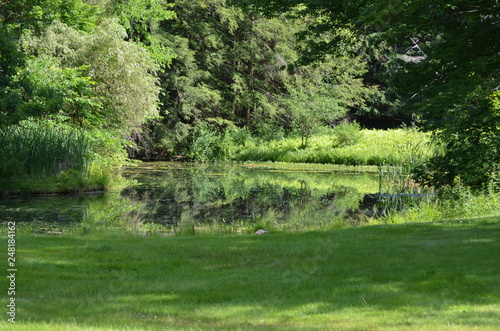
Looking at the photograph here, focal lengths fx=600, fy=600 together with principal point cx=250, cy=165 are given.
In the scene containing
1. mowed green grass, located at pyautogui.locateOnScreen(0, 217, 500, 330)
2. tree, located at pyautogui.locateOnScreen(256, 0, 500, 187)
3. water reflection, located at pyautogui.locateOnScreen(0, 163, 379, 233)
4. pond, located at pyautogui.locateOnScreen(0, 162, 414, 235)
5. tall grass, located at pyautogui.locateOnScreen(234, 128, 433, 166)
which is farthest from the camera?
tall grass, located at pyautogui.locateOnScreen(234, 128, 433, 166)

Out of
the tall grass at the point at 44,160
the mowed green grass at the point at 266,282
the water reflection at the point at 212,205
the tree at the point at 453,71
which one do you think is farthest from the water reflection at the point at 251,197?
the mowed green grass at the point at 266,282

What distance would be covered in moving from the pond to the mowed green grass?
3136mm

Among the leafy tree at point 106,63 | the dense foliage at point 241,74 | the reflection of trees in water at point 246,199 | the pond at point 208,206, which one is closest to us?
the pond at point 208,206

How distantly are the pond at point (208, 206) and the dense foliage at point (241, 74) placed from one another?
7.67ft

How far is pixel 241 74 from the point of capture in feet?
139

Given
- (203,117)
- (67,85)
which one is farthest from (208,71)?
(67,85)

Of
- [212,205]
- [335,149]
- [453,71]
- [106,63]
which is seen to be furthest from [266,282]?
[335,149]

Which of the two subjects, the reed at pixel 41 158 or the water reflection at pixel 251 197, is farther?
the reed at pixel 41 158

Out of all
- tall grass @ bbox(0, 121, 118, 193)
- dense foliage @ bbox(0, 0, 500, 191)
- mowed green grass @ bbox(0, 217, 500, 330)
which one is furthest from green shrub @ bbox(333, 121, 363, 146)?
mowed green grass @ bbox(0, 217, 500, 330)

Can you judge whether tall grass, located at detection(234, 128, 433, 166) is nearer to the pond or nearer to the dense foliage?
the dense foliage

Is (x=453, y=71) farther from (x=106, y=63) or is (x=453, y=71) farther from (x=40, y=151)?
(x=106, y=63)

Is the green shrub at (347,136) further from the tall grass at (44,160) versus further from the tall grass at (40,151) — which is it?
the tall grass at (40,151)

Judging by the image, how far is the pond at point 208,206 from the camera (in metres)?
12.5

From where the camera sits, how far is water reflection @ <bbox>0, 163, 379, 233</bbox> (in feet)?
41.9
